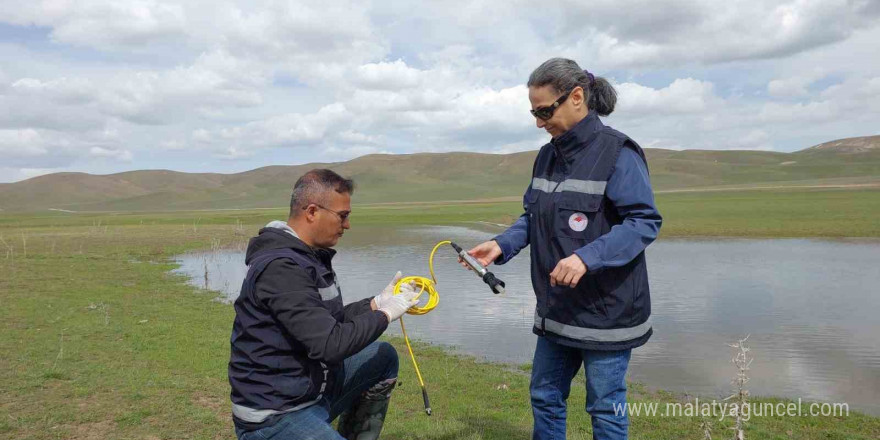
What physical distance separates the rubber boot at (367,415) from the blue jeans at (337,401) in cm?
5

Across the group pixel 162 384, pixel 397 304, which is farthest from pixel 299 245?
pixel 162 384

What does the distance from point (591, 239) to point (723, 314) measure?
11347 mm

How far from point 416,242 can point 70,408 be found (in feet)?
88.9

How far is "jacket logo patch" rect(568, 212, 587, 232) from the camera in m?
3.78

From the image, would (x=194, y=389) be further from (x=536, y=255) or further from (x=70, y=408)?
(x=536, y=255)

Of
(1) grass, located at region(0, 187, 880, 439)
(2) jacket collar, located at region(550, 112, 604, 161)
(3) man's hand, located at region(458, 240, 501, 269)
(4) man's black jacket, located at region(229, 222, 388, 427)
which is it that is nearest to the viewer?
(4) man's black jacket, located at region(229, 222, 388, 427)

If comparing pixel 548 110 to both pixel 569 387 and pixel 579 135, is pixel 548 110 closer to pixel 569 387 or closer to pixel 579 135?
pixel 579 135

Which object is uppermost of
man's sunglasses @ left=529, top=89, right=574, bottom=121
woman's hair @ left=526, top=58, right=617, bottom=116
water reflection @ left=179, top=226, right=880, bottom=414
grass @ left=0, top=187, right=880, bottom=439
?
woman's hair @ left=526, top=58, right=617, bottom=116

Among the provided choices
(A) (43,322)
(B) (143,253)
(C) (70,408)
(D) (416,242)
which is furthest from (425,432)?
(B) (143,253)

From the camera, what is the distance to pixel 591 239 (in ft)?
12.3

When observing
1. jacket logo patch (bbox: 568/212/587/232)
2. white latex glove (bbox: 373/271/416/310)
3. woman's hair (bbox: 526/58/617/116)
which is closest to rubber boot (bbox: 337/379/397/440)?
white latex glove (bbox: 373/271/416/310)

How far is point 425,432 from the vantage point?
604 centimetres

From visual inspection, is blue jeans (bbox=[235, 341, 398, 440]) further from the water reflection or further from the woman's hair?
the water reflection

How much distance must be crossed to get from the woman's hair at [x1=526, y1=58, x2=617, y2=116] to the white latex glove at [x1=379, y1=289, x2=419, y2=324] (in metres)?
1.67
